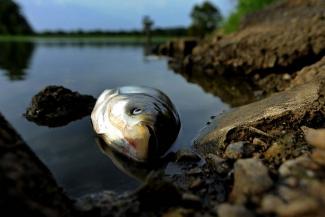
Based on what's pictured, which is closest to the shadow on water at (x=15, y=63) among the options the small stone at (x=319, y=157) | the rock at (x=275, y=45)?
the rock at (x=275, y=45)

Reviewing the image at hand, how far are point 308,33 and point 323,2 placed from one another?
12.9ft

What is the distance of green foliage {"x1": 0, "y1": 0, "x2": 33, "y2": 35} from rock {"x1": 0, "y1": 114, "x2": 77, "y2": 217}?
99.1 metres

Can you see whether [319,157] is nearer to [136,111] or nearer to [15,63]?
[136,111]

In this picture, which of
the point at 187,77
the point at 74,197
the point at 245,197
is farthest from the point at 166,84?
the point at 245,197

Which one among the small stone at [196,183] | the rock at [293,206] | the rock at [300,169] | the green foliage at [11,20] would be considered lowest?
the small stone at [196,183]

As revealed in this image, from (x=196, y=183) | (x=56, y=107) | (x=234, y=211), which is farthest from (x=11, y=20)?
(x=234, y=211)

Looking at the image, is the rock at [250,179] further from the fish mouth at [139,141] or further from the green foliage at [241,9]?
the green foliage at [241,9]

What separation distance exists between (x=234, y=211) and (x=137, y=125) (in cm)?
288

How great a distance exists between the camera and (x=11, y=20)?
327 feet

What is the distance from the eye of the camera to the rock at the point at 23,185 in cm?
363

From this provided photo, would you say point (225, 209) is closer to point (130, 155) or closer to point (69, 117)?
point (130, 155)

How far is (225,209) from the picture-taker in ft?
12.7

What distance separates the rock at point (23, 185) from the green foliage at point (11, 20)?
99.1 meters

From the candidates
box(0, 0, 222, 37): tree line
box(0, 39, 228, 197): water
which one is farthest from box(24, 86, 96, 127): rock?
box(0, 0, 222, 37): tree line
